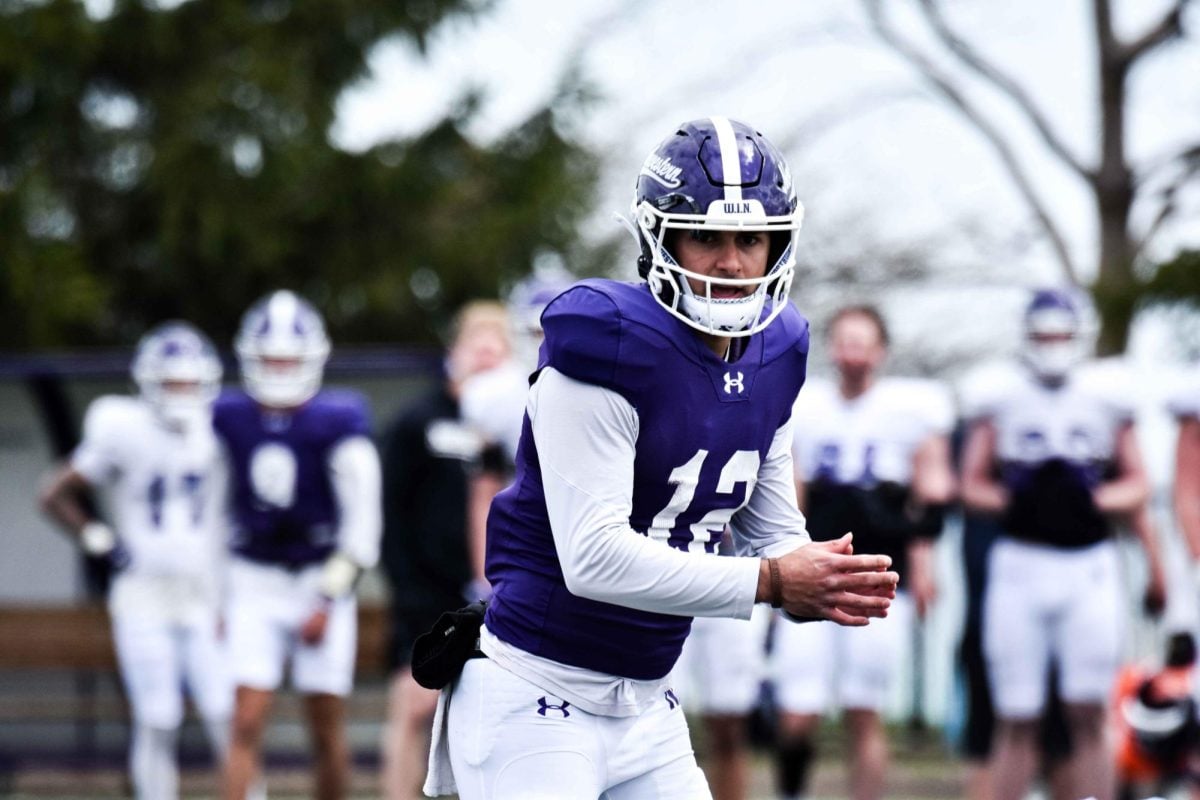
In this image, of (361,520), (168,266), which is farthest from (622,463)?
(168,266)

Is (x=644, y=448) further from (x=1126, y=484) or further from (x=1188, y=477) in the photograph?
(x=1126, y=484)

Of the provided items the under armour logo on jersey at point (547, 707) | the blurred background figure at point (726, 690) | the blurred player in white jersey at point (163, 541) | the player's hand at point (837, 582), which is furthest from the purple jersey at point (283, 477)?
the player's hand at point (837, 582)

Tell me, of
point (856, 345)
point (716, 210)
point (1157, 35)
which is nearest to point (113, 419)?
point (856, 345)

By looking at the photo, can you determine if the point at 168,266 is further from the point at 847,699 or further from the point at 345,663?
the point at 847,699

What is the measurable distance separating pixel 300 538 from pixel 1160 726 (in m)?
3.63

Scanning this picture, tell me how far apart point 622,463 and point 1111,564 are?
4402 millimetres

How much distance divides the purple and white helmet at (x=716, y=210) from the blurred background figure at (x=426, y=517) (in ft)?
13.6

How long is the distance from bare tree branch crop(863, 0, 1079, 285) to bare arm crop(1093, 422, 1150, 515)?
401 inches

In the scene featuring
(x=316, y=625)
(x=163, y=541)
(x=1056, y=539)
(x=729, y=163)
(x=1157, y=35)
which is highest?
(x=1157, y=35)

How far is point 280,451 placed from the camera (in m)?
8.04

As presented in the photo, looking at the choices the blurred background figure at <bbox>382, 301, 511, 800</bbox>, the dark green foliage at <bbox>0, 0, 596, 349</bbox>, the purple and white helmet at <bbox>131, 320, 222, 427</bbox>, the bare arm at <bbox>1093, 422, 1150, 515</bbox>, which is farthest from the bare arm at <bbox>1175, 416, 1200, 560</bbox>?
the dark green foliage at <bbox>0, 0, 596, 349</bbox>

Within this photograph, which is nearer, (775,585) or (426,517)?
(775,585)

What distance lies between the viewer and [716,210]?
3609mm

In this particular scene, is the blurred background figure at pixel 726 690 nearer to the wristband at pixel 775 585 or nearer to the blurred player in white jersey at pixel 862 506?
the blurred player in white jersey at pixel 862 506
